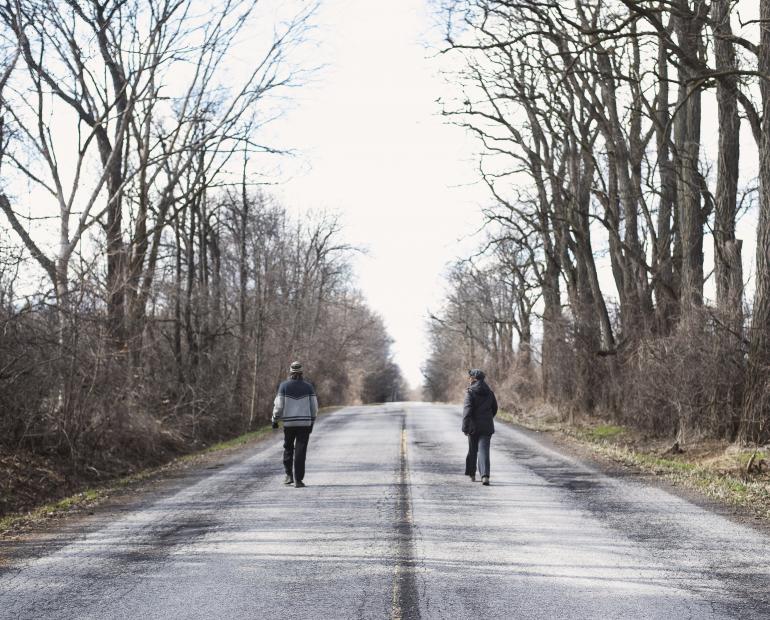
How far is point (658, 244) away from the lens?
81.3 ft

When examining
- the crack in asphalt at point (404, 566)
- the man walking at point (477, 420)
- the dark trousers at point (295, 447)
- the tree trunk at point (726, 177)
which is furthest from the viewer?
the tree trunk at point (726, 177)

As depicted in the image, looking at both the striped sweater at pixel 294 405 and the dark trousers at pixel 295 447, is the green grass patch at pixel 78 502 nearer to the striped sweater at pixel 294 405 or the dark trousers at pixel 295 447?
the dark trousers at pixel 295 447

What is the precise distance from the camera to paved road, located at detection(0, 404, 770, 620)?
627 cm

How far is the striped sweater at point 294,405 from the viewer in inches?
541

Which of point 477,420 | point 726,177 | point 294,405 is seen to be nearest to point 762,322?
point 726,177

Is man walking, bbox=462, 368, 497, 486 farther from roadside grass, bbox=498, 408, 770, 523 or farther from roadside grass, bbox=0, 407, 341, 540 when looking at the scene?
roadside grass, bbox=0, 407, 341, 540

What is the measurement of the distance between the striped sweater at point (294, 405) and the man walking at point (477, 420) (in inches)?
98.0

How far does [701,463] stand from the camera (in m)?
15.0

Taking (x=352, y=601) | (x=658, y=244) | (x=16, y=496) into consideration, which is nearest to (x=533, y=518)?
(x=352, y=601)

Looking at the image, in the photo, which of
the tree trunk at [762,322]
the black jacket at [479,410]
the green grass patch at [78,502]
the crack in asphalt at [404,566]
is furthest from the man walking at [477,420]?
the green grass patch at [78,502]

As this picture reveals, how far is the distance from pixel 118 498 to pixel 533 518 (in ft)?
20.4

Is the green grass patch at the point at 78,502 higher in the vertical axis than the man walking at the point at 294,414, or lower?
lower

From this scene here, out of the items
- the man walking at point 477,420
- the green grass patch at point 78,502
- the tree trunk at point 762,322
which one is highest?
the tree trunk at point 762,322

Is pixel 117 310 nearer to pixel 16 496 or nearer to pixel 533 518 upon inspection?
pixel 16 496
